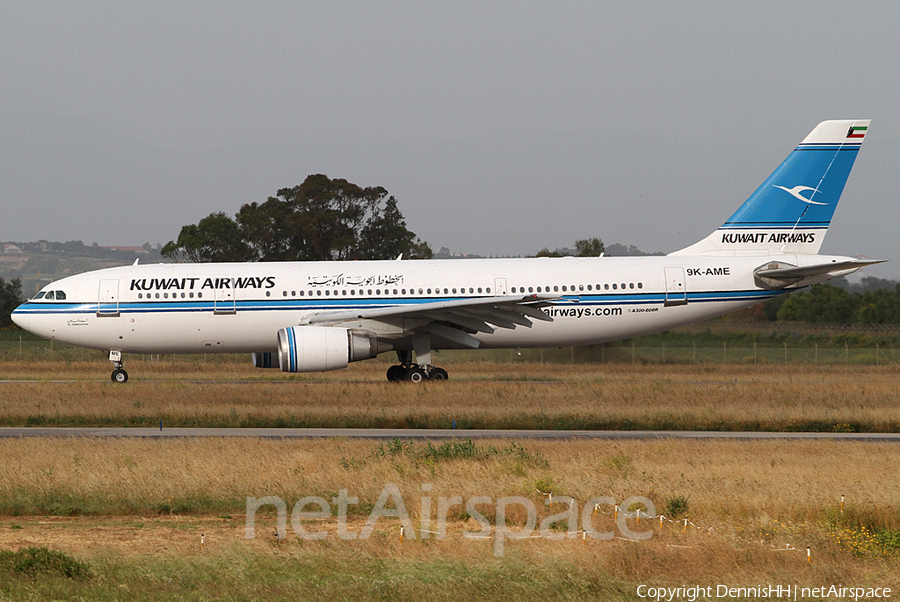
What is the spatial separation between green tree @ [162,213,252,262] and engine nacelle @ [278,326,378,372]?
4923 cm

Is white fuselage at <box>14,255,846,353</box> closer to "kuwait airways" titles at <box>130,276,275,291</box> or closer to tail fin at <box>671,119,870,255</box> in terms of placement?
"kuwait airways" titles at <box>130,276,275,291</box>

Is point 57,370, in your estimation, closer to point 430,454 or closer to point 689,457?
point 430,454

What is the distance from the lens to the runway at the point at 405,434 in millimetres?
17328

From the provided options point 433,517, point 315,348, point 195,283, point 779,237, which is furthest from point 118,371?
point 779,237

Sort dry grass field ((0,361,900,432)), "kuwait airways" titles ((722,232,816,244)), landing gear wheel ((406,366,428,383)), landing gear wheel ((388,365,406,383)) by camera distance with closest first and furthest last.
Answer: dry grass field ((0,361,900,432)) < landing gear wheel ((406,366,428,383)) < landing gear wheel ((388,365,406,383)) < "kuwait airways" titles ((722,232,816,244))

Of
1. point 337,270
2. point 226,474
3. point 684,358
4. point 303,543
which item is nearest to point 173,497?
point 226,474

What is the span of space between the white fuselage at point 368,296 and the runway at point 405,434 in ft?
25.9

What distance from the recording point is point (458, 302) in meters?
25.4

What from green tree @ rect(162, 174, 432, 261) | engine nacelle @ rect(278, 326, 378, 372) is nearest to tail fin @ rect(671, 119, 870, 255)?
engine nacelle @ rect(278, 326, 378, 372)

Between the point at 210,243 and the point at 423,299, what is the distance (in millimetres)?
49436

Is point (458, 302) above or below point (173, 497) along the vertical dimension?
above

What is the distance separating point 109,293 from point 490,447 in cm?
1591

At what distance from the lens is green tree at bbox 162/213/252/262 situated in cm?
7269

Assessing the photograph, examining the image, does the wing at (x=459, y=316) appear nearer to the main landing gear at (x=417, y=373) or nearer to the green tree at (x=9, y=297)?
the main landing gear at (x=417, y=373)
